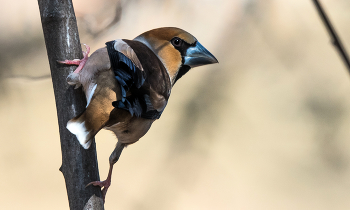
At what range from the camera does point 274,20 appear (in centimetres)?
336

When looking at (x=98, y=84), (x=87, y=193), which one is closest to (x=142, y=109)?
(x=98, y=84)

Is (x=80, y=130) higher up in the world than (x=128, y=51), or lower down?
lower down

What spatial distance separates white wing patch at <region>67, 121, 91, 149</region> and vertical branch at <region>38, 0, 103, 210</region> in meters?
0.08

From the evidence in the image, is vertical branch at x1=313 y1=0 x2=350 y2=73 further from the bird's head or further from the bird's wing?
the bird's head

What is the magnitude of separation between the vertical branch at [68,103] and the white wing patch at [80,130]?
8cm

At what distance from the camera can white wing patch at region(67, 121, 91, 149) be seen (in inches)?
38.0

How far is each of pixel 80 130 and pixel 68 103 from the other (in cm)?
14

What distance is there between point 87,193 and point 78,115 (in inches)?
Answer: 9.9

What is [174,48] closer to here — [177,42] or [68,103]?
[177,42]

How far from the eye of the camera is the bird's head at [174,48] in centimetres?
138

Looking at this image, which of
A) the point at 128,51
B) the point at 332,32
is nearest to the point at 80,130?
the point at 128,51

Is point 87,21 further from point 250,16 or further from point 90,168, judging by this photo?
point 90,168

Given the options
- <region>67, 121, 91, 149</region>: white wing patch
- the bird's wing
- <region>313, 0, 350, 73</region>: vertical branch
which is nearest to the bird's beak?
the bird's wing

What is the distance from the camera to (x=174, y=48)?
140cm
